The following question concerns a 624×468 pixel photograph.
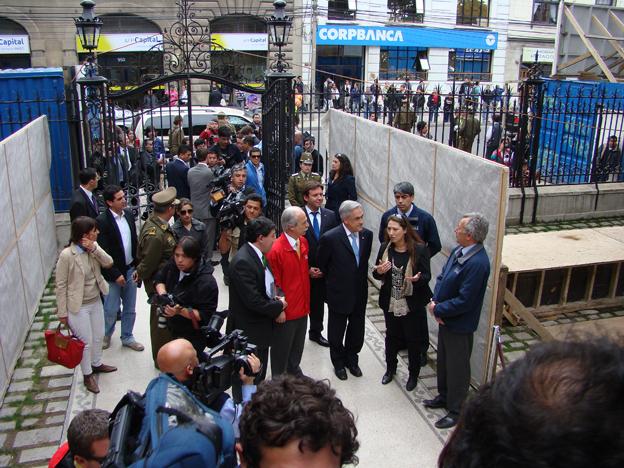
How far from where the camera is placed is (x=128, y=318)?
6469 millimetres

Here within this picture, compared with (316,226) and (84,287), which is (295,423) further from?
(316,226)

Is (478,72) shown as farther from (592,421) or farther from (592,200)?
(592,421)

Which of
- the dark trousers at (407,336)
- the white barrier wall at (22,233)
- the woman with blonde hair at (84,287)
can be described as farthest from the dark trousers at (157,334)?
the dark trousers at (407,336)

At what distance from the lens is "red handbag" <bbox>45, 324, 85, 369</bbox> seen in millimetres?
5227

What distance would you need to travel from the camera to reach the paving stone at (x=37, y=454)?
482 cm

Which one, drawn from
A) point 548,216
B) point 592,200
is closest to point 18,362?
point 548,216

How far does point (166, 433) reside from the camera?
7.25 feet

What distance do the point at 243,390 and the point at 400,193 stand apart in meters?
3.35

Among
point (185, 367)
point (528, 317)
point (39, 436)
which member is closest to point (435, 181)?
point (528, 317)

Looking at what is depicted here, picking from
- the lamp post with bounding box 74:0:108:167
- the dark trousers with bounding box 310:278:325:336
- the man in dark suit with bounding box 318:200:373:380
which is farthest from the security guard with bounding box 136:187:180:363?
the lamp post with bounding box 74:0:108:167

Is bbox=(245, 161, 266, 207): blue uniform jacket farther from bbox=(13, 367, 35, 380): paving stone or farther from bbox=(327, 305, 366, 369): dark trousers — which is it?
bbox=(13, 367, 35, 380): paving stone

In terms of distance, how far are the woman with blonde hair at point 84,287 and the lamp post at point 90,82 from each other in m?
3.88

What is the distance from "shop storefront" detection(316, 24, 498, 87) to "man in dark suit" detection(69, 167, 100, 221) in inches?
1015

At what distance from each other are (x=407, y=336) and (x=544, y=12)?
36.8m
